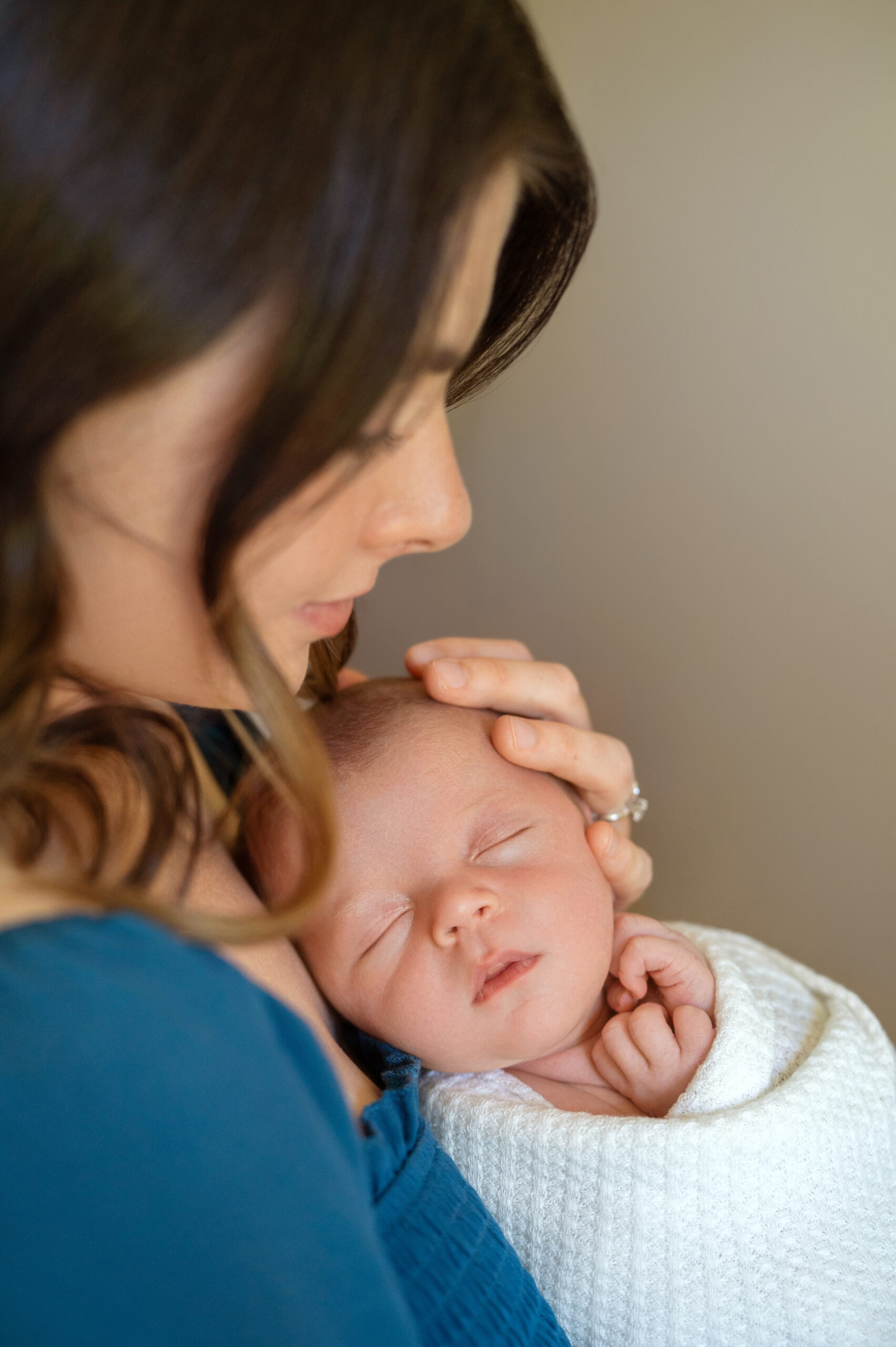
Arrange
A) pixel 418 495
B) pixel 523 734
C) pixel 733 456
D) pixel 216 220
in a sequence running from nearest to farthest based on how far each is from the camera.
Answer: pixel 216 220, pixel 418 495, pixel 523 734, pixel 733 456

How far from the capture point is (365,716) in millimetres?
1104

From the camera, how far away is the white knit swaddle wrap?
34.2 inches

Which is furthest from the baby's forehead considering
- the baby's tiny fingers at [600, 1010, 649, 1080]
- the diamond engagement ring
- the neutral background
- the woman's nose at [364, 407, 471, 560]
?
the neutral background

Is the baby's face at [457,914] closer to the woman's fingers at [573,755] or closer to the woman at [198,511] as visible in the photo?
the woman's fingers at [573,755]

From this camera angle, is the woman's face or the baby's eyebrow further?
the baby's eyebrow

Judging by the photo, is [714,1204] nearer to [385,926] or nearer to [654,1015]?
[654,1015]

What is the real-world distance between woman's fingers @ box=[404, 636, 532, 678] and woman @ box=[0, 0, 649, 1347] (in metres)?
0.47

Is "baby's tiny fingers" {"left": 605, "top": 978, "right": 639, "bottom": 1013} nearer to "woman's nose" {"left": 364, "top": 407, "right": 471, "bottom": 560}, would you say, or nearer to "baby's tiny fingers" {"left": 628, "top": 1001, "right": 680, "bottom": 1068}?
"baby's tiny fingers" {"left": 628, "top": 1001, "right": 680, "bottom": 1068}

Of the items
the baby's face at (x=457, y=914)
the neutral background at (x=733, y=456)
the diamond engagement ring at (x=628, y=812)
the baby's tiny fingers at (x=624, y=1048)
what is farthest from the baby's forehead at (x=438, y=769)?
the neutral background at (x=733, y=456)

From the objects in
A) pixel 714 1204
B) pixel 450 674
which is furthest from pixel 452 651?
pixel 714 1204

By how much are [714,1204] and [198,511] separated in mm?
710

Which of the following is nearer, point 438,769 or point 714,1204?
point 714,1204

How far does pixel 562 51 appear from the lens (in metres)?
1.58

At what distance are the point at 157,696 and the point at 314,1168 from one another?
14.0 inches
